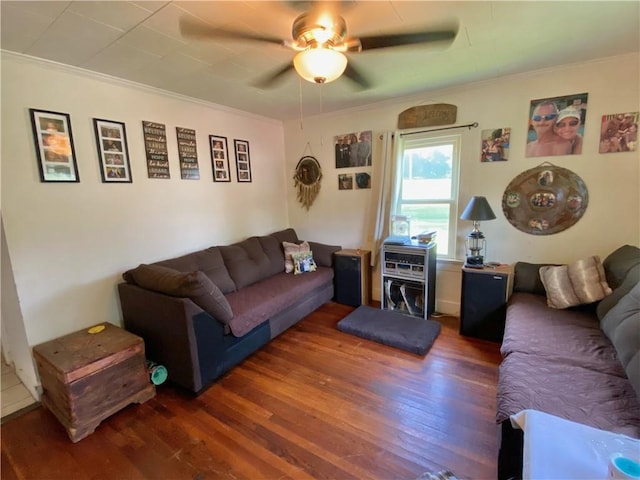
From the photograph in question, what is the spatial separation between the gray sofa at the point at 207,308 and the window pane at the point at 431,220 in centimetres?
135

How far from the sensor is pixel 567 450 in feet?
2.87

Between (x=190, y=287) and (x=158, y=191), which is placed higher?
(x=158, y=191)

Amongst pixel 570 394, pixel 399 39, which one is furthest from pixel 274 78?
pixel 570 394

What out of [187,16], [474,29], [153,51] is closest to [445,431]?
[474,29]

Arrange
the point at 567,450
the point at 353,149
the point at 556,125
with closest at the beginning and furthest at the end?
the point at 567,450
the point at 556,125
the point at 353,149

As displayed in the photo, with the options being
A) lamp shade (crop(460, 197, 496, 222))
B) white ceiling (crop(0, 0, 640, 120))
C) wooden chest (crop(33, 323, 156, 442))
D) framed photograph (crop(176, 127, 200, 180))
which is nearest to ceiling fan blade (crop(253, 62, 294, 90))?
white ceiling (crop(0, 0, 640, 120))

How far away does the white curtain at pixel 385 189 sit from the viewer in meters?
3.38

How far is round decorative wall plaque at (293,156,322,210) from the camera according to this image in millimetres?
4048

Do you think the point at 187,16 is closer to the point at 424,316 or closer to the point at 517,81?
the point at 517,81

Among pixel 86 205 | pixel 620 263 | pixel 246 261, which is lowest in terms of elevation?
pixel 246 261

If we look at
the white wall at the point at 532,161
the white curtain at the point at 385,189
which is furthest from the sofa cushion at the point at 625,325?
the white curtain at the point at 385,189

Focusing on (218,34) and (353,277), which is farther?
(353,277)

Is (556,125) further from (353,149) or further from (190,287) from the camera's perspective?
(190,287)

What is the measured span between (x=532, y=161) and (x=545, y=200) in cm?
38
